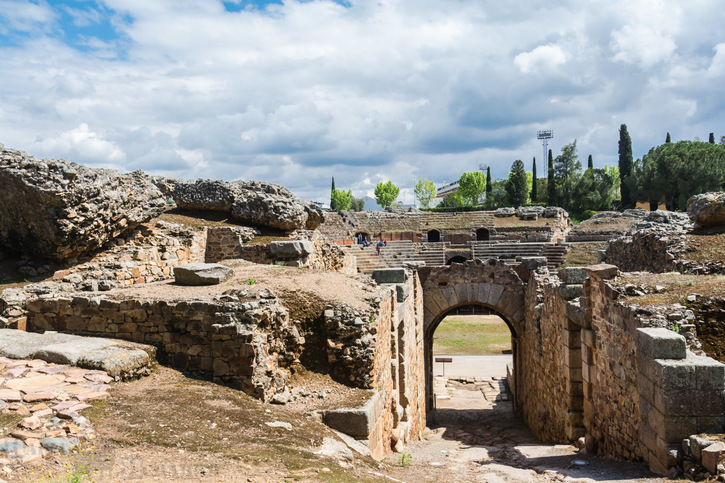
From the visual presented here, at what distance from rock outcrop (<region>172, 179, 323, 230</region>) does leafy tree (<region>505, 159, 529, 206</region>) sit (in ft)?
157

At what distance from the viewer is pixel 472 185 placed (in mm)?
72938

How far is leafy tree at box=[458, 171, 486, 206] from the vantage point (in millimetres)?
72750

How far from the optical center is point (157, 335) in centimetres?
622

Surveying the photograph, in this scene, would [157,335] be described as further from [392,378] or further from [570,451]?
[570,451]

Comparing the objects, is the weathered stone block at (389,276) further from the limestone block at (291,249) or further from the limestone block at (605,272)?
the limestone block at (605,272)

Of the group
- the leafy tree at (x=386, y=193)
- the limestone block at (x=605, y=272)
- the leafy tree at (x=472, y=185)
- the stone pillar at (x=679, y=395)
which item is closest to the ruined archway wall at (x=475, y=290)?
the limestone block at (x=605, y=272)

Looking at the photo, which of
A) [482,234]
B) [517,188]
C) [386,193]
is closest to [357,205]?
[386,193]

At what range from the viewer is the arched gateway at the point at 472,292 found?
15.3 meters

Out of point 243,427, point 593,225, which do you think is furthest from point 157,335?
point 593,225

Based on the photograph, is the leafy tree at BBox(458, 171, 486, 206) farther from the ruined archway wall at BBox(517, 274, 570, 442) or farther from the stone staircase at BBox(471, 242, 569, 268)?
the ruined archway wall at BBox(517, 274, 570, 442)

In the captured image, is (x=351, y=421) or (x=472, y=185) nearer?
(x=351, y=421)

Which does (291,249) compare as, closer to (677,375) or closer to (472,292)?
(472,292)

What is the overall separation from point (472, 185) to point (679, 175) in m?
28.2

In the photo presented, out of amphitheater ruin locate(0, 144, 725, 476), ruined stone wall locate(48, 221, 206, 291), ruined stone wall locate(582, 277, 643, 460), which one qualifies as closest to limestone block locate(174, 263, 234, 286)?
amphitheater ruin locate(0, 144, 725, 476)
